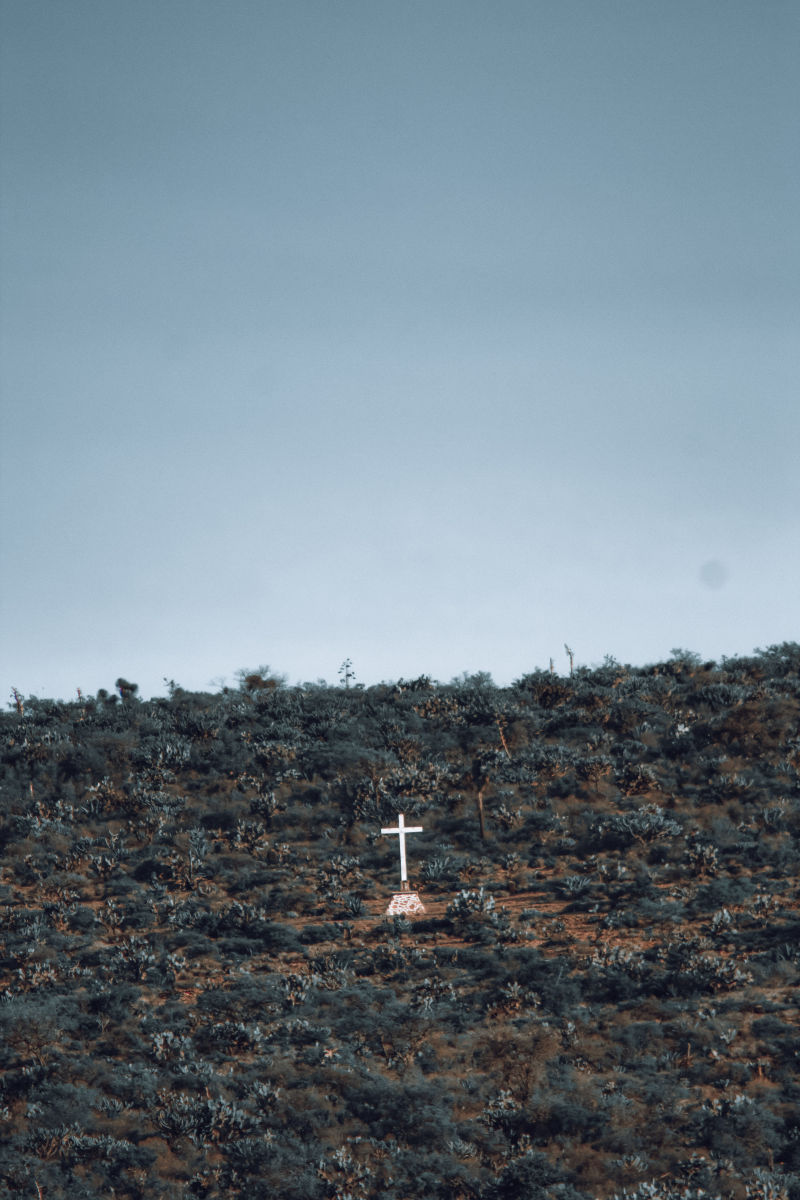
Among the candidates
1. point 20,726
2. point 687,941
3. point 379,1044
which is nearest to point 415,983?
point 379,1044

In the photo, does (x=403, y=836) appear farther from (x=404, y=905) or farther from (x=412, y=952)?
(x=412, y=952)

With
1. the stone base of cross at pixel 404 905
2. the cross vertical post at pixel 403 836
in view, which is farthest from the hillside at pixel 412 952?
the cross vertical post at pixel 403 836

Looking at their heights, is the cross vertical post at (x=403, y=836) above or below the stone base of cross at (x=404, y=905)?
above

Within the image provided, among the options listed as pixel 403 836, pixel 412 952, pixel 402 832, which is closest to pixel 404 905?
pixel 403 836

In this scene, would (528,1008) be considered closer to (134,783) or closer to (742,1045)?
(742,1045)

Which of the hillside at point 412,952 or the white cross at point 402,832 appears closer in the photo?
the hillside at point 412,952

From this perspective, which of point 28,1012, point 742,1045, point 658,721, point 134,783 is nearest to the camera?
point 742,1045

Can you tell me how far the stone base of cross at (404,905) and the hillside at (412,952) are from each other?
54cm

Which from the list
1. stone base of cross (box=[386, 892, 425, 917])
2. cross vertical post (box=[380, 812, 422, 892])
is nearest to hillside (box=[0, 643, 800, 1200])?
stone base of cross (box=[386, 892, 425, 917])

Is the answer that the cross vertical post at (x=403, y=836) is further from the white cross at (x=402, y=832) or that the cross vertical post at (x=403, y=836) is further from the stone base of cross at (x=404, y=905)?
the stone base of cross at (x=404, y=905)

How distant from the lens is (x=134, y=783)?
120 feet

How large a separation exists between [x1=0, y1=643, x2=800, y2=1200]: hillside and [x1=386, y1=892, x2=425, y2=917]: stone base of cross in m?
0.54

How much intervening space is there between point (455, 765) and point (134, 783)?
34.8ft

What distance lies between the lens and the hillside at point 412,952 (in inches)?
790
